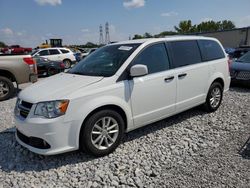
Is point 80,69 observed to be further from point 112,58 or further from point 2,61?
point 2,61

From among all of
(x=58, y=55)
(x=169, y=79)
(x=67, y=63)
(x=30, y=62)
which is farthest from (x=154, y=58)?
(x=67, y=63)

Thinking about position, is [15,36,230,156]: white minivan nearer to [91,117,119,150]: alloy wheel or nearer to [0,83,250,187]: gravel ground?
[91,117,119,150]: alloy wheel

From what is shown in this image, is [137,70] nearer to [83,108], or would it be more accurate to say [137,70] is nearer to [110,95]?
[110,95]

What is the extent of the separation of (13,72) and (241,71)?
7.41m

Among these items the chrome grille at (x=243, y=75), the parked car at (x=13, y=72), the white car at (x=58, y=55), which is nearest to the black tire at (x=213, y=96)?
the chrome grille at (x=243, y=75)

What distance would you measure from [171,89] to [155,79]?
0.44 metres

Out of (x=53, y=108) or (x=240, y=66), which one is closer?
(x=53, y=108)

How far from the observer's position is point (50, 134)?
319cm

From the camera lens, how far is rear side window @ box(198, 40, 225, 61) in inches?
204

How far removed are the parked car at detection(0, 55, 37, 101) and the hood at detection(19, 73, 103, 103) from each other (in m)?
4.19

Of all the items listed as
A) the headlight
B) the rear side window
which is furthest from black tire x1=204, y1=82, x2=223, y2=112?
the headlight

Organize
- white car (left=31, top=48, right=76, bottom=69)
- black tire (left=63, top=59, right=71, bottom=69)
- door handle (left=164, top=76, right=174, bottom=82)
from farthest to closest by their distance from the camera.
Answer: black tire (left=63, top=59, right=71, bottom=69), white car (left=31, top=48, right=76, bottom=69), door handle (left=164, top=76, right=174, bottom=82)

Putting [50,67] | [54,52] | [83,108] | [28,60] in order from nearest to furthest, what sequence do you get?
[83,108], [28,60], [50,67], [54,52]

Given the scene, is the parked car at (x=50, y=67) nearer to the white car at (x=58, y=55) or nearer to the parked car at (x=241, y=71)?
the white car at (x=58, y=55)
